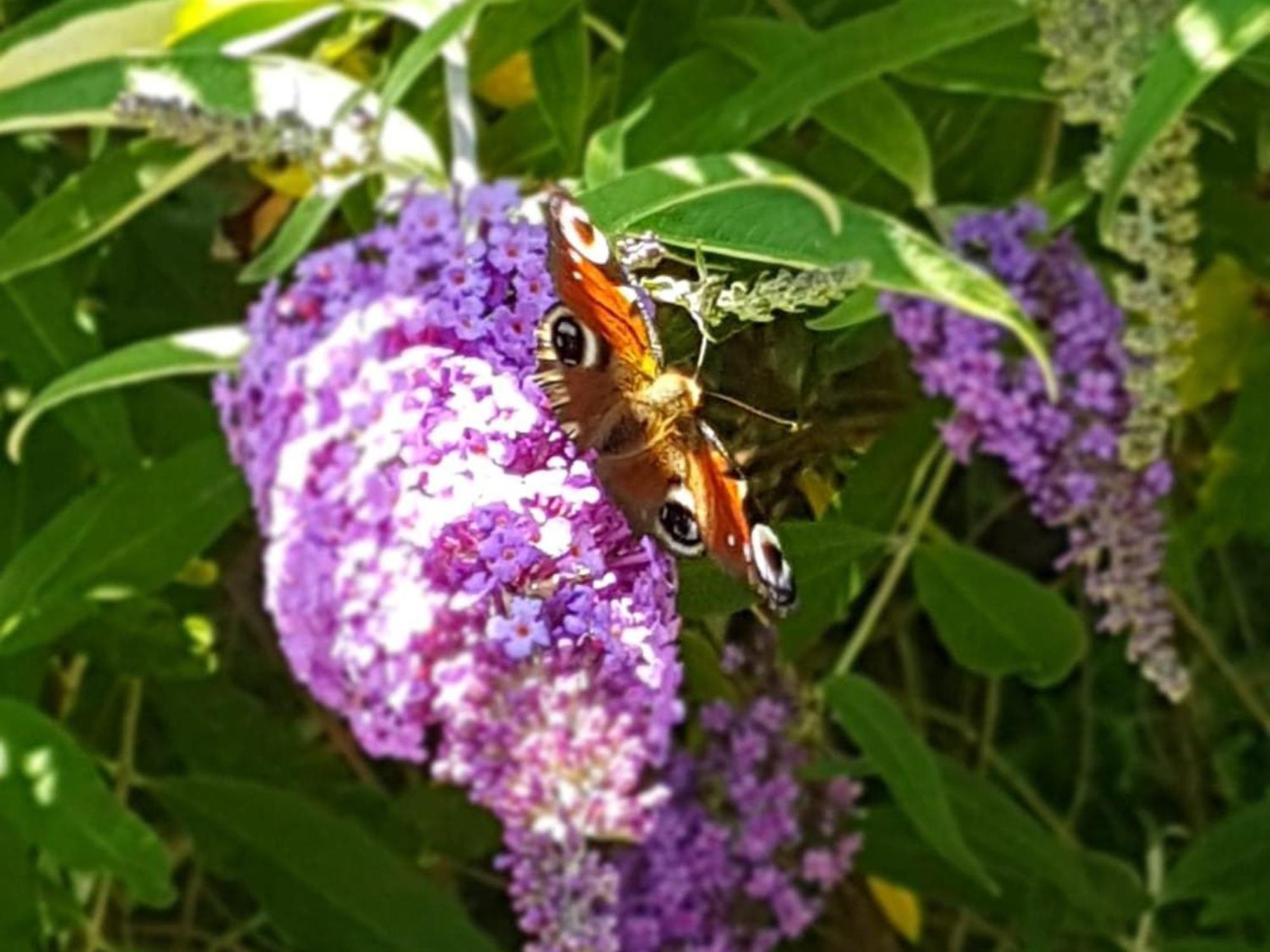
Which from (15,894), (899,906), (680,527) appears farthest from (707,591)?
(899,906)

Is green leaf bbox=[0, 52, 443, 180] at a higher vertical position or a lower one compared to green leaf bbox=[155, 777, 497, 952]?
higher

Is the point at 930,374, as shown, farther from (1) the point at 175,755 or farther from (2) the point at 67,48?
(1) the point at 175,755

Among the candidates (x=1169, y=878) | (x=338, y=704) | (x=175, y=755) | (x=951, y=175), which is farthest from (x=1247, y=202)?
(x=175, y=755)

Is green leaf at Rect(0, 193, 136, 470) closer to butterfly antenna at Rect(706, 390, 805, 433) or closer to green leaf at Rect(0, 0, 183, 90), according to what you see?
green leaf at Rect(0, 0, 183, 90)

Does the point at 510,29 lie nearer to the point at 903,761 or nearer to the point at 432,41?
the point at 432,41

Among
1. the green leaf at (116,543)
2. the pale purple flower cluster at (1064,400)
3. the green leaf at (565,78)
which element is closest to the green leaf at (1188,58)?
the pale purple flower cluster at (1064,400)

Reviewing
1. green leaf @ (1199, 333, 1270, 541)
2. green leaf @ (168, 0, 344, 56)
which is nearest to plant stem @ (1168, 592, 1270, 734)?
green leaf @ (1199, 333, 1270, 541)
